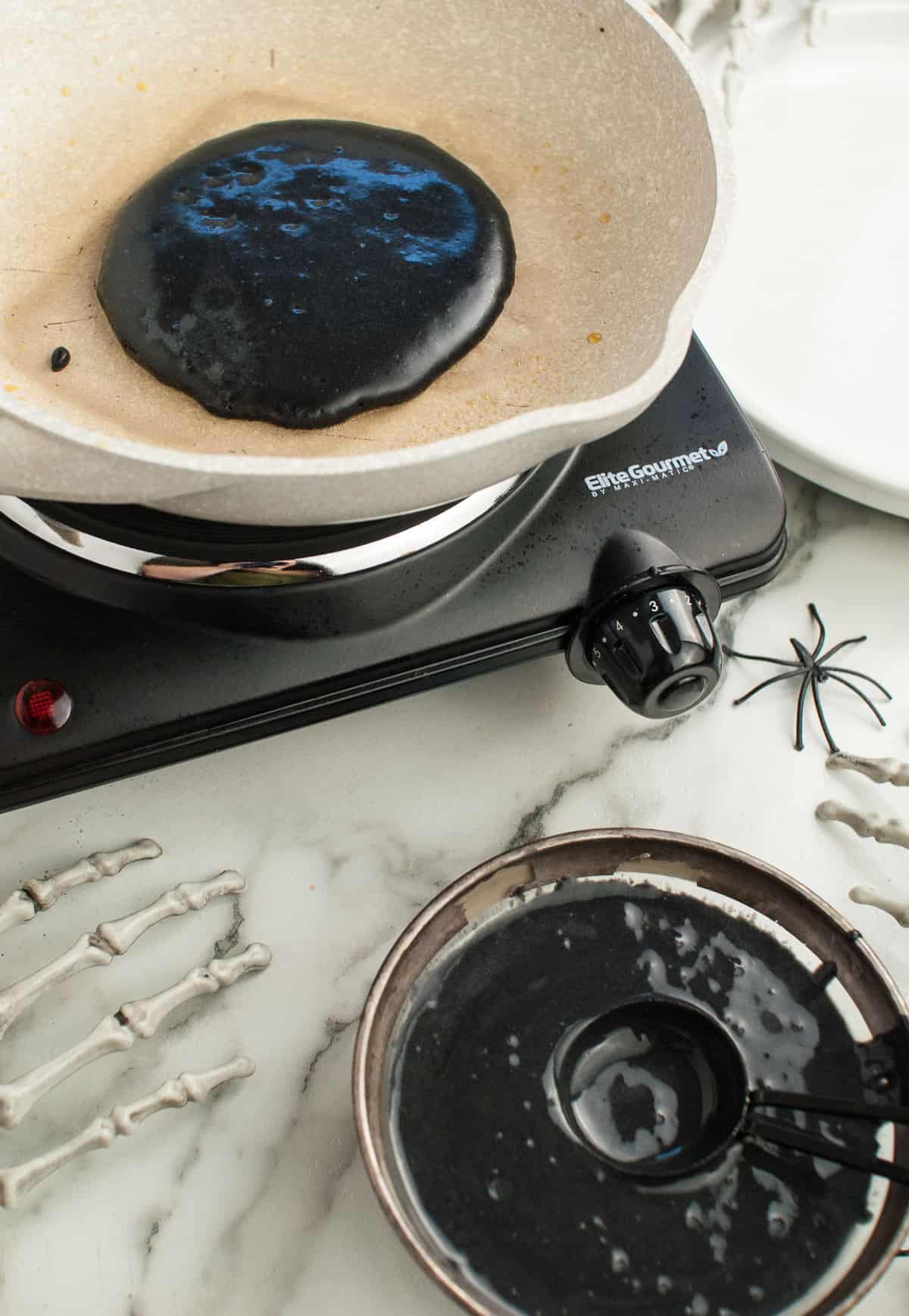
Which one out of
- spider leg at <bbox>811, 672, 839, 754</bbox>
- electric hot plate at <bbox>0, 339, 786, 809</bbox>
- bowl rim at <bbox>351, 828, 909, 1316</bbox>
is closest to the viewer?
bowl rim at <bbox>351, 828, 909, 1316</bbox>

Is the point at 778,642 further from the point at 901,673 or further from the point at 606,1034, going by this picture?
the point at 606,1034

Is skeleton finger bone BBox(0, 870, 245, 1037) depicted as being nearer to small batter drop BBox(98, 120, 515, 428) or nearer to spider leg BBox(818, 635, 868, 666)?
small batter drop BBox(98, 120, 515, 428)

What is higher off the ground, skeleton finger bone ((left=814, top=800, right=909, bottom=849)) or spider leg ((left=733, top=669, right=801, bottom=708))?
spider leg ((left=733, top=669, right=801, bottom=708))

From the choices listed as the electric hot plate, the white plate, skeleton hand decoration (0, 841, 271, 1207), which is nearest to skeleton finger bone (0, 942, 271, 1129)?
skeleton hand decoration (0, 841, 271, 1207)

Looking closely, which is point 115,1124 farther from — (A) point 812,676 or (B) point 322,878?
(A) point 812,676

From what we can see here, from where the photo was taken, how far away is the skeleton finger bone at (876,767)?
2.05 ft

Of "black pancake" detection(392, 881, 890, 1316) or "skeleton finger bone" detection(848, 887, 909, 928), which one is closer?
"black pancake" detection(392, 881, 890, 1316)

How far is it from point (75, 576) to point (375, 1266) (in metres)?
0.33

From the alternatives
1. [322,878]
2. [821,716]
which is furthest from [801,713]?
[322,878]

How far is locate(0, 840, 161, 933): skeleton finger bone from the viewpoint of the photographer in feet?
1.87

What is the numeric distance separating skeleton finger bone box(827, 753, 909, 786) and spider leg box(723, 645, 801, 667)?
6 centimetres

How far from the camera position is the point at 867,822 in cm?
61

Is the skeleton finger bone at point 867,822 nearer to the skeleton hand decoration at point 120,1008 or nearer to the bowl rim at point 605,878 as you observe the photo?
the bowl rim at point 605,878

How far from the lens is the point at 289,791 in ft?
2.11
